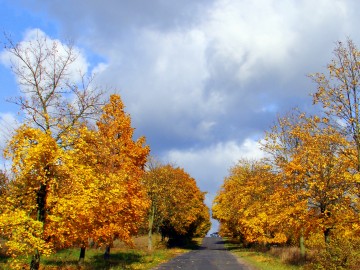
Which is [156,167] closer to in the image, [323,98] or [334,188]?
[334,188]

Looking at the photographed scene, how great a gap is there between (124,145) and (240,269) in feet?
40.9

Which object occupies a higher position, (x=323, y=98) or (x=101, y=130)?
(x=101, y=130)

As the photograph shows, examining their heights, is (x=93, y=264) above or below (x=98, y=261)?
below

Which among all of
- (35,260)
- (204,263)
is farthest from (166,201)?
(35,260)

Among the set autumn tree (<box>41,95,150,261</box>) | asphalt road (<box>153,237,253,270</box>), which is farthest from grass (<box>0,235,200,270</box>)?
autumn tree (<box>41,95,150,261</box>)

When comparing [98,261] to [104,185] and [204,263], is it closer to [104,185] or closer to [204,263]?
[204,263]

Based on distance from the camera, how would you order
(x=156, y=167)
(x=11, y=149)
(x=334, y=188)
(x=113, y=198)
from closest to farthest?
(x=11, y=149) → (x=113, y=198) → (x=334, y=188) → (x=156, y=167)

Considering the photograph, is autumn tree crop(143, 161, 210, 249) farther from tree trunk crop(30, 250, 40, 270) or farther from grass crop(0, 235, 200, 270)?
tree trunk crop(30, 250, 40, 270)

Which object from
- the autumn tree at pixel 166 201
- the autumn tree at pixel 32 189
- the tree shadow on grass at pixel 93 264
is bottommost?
the tree shadow on grass at pixel 93 264

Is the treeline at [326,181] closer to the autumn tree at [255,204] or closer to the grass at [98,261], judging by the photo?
the autumn tree at [255,204]

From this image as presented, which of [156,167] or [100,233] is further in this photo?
[156,167]

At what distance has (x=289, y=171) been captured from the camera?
74.9ft

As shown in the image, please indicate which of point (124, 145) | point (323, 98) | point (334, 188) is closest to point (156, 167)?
point (124, 145)

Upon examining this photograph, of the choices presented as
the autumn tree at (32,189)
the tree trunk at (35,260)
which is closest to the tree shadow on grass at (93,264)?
the tree trunk at (35,260)
